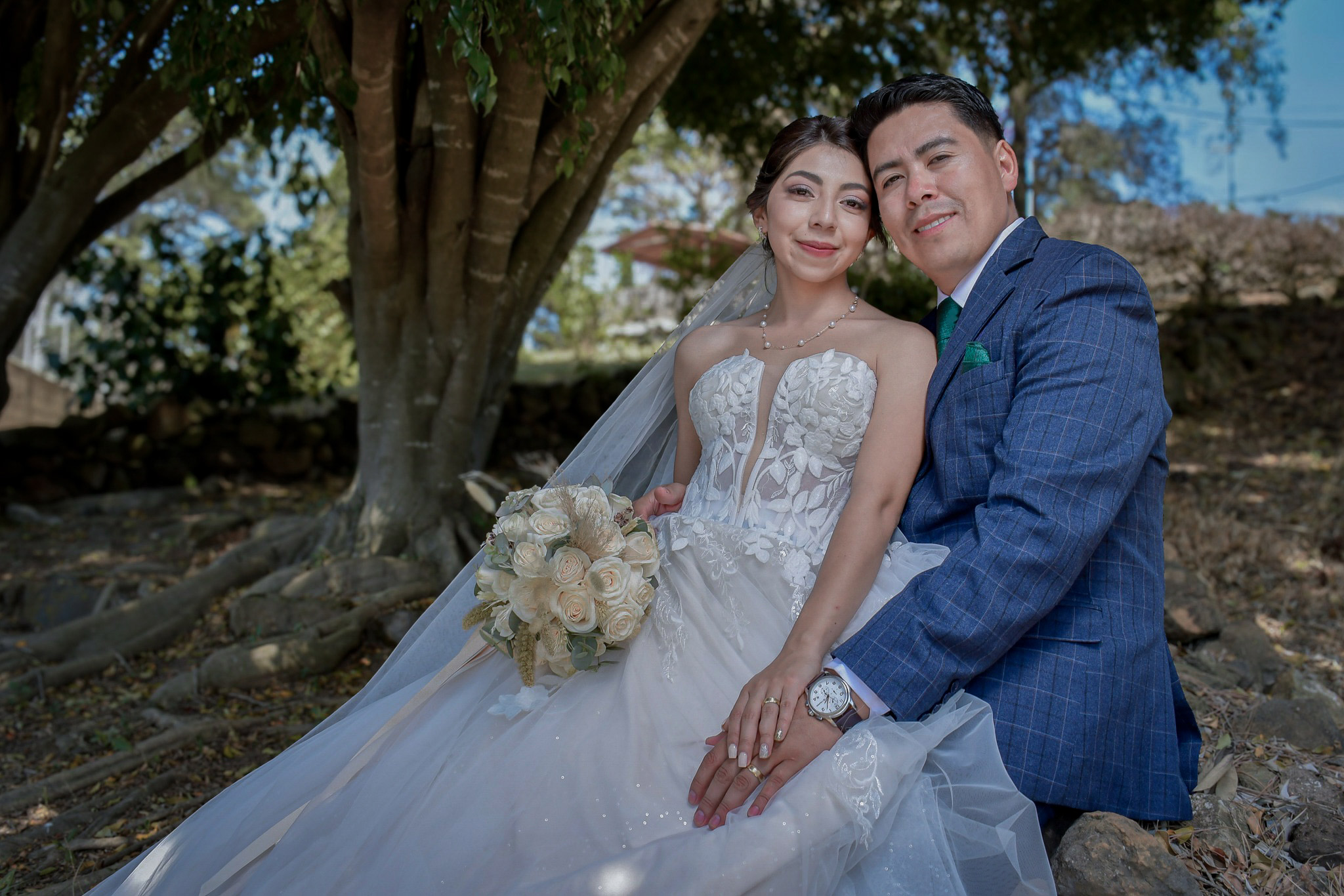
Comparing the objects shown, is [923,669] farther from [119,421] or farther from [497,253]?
[119,421]

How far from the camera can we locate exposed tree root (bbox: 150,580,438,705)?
416 cm

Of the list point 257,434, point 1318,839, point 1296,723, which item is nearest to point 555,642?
point 1318,839

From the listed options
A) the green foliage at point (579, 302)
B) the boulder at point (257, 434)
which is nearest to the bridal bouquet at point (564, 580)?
the boulder at point (257, 434)

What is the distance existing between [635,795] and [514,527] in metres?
0.65

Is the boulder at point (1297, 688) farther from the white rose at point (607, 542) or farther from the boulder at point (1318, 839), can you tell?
the white rose at point (607, 542)

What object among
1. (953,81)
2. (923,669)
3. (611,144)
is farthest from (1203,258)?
A: (923,669)

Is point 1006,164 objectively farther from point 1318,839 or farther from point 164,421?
point 164,421

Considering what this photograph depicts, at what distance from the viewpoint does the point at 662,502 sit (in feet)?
9.04

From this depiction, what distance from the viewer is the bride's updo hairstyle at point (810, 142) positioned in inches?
102

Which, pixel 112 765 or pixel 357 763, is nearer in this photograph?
pixel 357 763

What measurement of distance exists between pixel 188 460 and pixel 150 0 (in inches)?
155

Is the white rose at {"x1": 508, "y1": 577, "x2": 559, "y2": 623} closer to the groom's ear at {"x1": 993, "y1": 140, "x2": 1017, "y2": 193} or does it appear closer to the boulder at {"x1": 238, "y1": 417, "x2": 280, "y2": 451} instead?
the groom's ear at {"x1": 993, "y1": 140, "x2": 1017, "y2": 193}

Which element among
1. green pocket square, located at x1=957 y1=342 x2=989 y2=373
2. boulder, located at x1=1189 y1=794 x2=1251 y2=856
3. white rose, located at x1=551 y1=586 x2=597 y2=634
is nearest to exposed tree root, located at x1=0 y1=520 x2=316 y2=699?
white rose, located at x1=551 y1=586 x2=597 y2=634

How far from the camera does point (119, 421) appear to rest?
795cm
